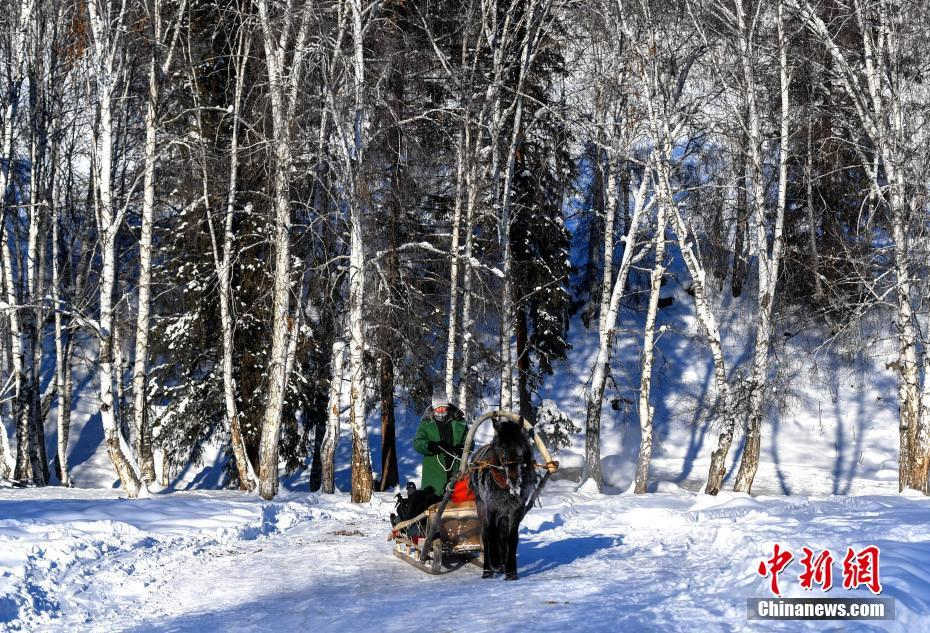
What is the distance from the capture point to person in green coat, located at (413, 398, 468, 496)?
11344mm

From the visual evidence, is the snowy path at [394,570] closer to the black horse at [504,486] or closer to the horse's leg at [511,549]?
the horse's leg at [511,549]

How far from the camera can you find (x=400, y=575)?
10.4 metres

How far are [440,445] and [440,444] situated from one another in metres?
0.01

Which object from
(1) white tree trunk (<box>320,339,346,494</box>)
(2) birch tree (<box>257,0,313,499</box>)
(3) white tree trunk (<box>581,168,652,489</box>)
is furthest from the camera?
(3) white tree trunk (<box>581,168,652,489</box>)

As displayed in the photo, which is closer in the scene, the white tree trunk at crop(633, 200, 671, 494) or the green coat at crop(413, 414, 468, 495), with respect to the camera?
the green coat at crop(413, 414, 468, 495)

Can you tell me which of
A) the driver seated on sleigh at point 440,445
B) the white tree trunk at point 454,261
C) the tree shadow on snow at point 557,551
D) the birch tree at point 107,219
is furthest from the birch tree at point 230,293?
the tree shadow on snow at point 557,551

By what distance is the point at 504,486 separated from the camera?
377 inches

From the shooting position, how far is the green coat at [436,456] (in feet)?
37.2

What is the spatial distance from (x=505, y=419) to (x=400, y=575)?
7.15 feet

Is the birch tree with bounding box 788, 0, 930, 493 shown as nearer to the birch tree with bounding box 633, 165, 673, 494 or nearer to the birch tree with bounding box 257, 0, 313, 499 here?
the birch tree with bounding box 633, 165, 673, 494

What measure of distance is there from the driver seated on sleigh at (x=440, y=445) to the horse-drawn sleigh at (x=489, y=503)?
32.7 inches

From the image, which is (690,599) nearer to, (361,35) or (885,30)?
(361,35)

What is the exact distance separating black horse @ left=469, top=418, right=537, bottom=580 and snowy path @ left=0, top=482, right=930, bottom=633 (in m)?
0.39
